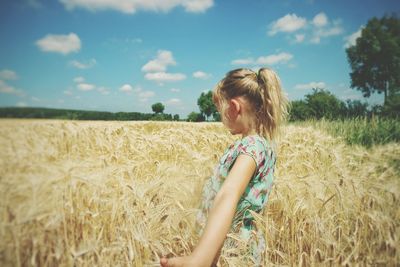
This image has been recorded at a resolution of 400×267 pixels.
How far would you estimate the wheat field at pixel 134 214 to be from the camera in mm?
1008

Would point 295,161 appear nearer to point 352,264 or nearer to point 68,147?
point 352,264

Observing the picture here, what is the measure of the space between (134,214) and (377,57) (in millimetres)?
40314

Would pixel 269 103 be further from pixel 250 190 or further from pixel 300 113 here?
pixel 300 113

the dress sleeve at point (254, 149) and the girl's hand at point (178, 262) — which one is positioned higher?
the dress sleeve at point (254, 149)

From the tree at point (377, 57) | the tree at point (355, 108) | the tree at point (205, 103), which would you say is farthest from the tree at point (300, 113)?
the tree at point (205, 103)

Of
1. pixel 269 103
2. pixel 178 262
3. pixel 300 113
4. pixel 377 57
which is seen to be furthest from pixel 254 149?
pixel 377 57

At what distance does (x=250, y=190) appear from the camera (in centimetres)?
167

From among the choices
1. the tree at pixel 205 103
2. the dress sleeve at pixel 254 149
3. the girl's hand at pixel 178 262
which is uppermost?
the tree at pixel 205 103

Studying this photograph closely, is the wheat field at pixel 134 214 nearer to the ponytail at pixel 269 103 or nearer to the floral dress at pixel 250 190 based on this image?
the floral dress at pixel 250 190

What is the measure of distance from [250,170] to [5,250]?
1.09m

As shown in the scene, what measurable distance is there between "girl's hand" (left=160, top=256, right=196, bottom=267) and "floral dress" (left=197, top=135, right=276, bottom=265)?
0.32 metres

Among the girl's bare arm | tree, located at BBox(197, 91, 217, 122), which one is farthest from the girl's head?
tree, located at BBox(197, 91, 217, 122)

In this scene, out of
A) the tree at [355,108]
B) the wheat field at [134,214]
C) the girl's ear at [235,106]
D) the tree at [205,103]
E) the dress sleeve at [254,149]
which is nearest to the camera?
the wheat field at [134,214]

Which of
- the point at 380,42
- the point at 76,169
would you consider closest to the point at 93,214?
the point at 76,169
